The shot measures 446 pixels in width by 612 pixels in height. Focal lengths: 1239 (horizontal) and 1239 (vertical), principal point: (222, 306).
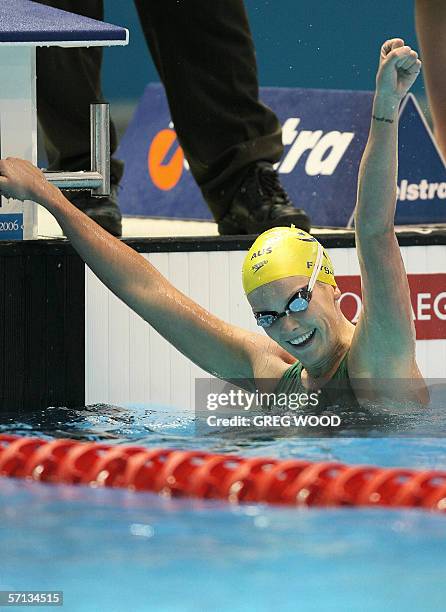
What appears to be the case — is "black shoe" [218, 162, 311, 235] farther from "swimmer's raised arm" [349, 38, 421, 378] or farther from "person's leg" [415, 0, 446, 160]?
"swimmer's raised arm" [349, 38, 421, 378]

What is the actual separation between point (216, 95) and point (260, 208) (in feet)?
1.76

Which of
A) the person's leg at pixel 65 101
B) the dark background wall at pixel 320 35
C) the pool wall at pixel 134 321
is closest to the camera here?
the pool wall at pixel 134 321

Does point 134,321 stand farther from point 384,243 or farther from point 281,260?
point 384,243

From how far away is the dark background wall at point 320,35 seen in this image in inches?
234

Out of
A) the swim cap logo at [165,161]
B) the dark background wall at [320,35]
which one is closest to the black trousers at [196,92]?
the dark background wall at [320,35]

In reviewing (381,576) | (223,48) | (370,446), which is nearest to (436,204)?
(223,48)

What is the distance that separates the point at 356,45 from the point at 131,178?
1.48 meters

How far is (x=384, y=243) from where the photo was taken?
9.61ft

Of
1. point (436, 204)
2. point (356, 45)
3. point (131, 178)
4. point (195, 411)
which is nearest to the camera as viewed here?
point (195, 411)

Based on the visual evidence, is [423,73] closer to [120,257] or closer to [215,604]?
[120,257]

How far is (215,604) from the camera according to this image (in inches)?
84.8

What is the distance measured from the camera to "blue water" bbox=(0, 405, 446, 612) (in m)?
2.19

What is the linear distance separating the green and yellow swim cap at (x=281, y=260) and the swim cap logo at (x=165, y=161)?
3243 mm

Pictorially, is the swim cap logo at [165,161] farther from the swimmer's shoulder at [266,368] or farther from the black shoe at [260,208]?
the swimmer's shoulder at [266,368]
